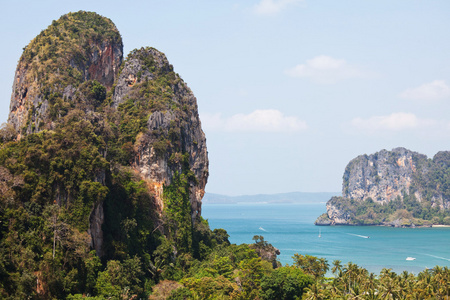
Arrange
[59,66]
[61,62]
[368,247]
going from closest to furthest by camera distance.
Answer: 1. [59,66]
2. [61,62]
3. [368,247]

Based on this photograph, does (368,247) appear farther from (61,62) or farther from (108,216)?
(108,216)

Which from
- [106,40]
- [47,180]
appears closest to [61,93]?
[106,40]

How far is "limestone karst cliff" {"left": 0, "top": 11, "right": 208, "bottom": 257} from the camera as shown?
50.9m

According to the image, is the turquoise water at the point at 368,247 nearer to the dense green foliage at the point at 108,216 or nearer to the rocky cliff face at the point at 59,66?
the dense green foliage at the point at 108,216

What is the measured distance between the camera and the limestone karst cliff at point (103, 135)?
50.9m

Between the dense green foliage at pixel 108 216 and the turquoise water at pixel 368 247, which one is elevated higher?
the dense green foliage at pixel 108 216

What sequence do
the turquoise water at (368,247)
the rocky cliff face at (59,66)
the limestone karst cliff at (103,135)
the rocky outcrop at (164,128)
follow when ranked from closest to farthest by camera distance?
the limestone karst cliff at (103,135) < the rocky outcrop at (164,128) < the rocky cliff face at (59,66) < the turquoise water at (368,247)

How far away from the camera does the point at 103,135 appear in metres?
60.8

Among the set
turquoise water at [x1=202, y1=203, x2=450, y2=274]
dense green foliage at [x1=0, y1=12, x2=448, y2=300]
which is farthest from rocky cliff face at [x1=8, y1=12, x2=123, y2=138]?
turquoise water at [x1=202, y1=203, x2=450, y2=274]

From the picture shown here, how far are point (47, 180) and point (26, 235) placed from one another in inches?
247

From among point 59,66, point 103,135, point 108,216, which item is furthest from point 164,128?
point 59,66

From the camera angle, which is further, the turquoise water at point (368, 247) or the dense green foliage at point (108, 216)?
the turquoise water at point (368, 247)

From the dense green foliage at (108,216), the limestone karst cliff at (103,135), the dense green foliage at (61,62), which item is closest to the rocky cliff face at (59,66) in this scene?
the dense green foliage at (61,62)

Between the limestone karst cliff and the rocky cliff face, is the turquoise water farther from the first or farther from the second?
the rocky cliff face
